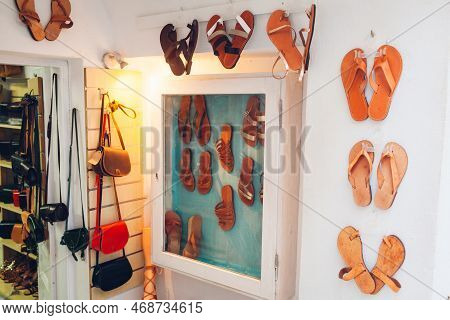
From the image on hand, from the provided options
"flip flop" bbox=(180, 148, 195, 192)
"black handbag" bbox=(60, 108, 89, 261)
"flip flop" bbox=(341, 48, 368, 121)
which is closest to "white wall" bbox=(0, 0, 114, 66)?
"black handbag" bbox=(60, 108, 89, 261)

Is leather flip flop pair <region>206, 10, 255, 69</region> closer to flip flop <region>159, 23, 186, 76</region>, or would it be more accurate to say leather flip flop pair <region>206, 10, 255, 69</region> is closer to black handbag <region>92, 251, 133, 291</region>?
flip flop <region>159, 23, 186, 76</region>

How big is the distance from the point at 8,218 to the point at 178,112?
1.48m

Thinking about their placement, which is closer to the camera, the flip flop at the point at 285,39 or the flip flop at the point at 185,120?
the flip flop at the point at 285,39

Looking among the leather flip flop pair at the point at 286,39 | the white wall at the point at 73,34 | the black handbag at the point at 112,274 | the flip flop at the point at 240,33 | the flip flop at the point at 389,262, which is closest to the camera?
the flip flop at the point at 389,262

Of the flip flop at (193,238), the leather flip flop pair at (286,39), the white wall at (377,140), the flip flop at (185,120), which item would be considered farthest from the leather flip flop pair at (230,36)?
the flip flop at (193,238)

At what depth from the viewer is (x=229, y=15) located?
6.93ft

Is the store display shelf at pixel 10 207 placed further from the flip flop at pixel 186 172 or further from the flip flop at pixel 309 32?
the flip flop at pixel 309 32

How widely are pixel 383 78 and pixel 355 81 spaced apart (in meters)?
0.12

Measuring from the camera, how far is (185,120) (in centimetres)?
254

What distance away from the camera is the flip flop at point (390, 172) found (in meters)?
1.66

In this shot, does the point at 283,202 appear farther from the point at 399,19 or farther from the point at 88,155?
the point at 88,155

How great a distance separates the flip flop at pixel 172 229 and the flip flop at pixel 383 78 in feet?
4.59

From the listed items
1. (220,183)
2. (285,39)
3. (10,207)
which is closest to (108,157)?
(220,183)

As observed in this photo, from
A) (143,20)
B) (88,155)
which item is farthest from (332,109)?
(88,155)
